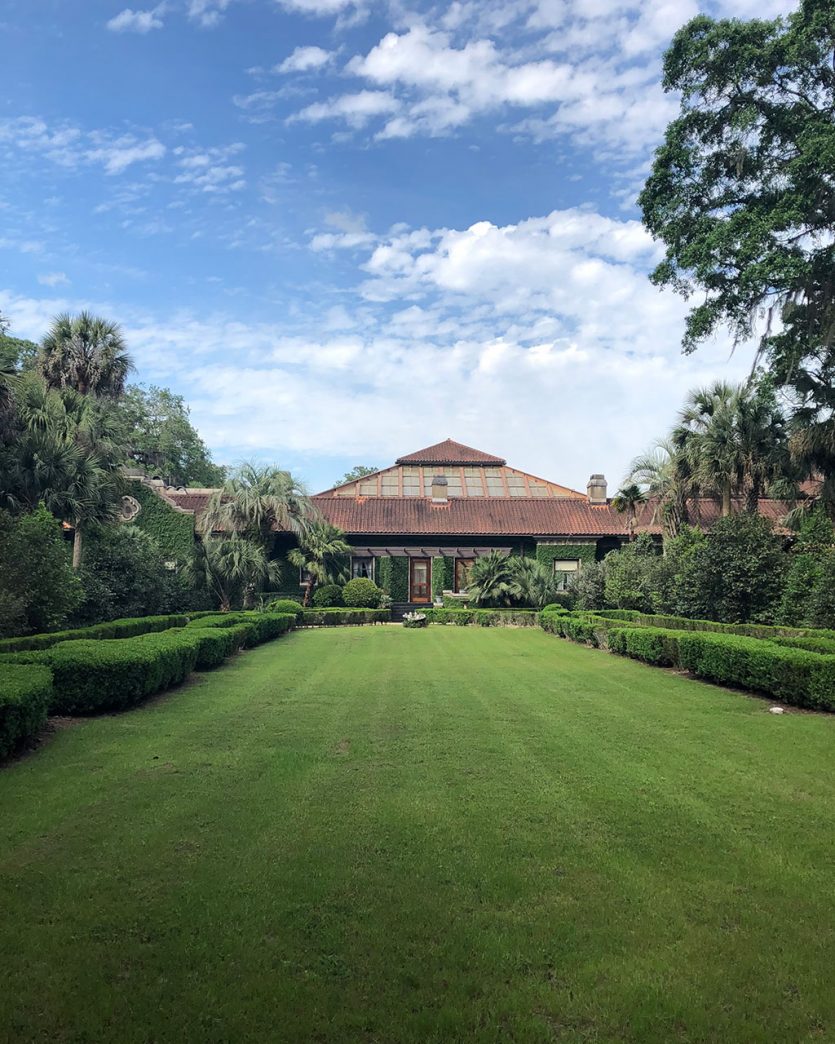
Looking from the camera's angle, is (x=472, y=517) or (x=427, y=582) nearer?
(x=427, y=582)

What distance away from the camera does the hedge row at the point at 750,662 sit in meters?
8.82

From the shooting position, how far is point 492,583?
27.5 meters

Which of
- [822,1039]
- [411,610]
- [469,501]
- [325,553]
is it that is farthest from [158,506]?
[822,1039]

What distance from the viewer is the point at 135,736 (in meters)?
7.28

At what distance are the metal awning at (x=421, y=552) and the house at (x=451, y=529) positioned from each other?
0.05 m

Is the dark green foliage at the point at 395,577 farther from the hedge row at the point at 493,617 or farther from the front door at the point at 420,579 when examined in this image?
the hedge row at the point at 493,617

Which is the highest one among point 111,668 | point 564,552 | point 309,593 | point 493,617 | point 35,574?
point 564,552

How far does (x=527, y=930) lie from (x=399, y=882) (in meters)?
0.79

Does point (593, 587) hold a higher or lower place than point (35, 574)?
lower

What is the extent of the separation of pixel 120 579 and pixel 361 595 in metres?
11.8

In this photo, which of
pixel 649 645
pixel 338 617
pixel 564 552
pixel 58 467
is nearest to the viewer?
pixel 649 645

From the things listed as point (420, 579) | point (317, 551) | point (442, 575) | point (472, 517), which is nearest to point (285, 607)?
point (317, 551)

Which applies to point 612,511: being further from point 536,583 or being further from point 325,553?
point 325,553

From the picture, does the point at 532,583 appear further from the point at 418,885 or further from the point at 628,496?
the point at 418,885
